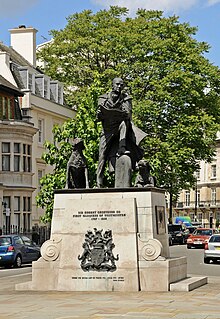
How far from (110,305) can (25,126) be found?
35408 mm

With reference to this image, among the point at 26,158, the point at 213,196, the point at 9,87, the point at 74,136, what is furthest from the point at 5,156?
the point at 213,196

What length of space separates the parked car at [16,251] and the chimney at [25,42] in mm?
27738

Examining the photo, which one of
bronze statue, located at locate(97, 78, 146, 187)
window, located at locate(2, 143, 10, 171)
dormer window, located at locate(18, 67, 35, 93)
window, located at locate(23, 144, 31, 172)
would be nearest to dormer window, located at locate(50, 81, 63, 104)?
dormer window, located at locate(18, 67, 35, 93)

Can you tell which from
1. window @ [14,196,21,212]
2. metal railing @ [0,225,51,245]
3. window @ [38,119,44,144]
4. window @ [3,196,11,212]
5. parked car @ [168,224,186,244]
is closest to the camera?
metal railing @ [0,225,51,245]

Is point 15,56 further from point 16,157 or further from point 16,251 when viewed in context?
point 16,251

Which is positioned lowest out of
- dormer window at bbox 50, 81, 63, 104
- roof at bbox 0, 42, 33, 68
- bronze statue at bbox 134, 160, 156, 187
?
bronze statue at bbox 134, 160, 156, 187

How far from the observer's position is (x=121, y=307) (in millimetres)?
15359

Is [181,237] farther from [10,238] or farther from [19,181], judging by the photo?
[10,238]

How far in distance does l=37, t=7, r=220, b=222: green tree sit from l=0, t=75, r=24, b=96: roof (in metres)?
4.55

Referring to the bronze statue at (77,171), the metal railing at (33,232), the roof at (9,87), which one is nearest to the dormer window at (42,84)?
the roof at (9,87)

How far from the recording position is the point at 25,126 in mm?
50375

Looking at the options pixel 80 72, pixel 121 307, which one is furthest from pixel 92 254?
pixel 80 72

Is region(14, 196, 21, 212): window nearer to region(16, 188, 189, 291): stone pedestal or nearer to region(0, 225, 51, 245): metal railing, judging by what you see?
region(0, 225, 51, 245): metal railing

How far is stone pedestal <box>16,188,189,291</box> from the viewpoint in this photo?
60.1 ft
